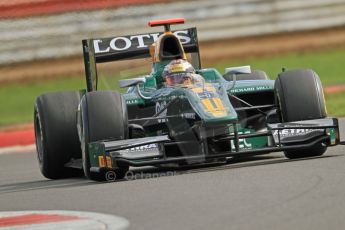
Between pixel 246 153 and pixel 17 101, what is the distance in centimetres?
1271

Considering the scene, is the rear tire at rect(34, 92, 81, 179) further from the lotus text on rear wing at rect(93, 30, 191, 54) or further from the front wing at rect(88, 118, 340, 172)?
the front wing at rect(88, 118, 340, 172)

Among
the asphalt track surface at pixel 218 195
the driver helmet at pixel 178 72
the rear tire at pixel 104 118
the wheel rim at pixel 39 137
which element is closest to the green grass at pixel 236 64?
the wheel rim at pixel 39 137

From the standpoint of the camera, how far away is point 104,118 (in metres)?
11.5

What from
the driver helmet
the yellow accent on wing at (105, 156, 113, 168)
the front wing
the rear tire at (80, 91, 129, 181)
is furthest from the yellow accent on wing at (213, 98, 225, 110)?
the yellow accent on wing at (105, 156, 113, 168)

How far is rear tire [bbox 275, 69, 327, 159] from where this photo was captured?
1191 centimetres

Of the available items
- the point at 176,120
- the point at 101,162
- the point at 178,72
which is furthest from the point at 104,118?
the point at 178,72

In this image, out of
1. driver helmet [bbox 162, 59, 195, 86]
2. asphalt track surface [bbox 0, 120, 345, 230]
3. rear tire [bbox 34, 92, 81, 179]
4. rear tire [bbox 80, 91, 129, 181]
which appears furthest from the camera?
rear tire [bbox 34, 92, 81, 179]

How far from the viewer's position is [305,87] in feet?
39.3

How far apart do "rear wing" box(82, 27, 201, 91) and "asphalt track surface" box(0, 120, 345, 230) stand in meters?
1.46

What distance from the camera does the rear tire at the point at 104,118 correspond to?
11531 mm

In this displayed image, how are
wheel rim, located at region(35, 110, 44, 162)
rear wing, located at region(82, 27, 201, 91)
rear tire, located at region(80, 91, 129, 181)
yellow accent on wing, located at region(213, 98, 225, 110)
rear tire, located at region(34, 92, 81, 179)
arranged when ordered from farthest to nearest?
rear wing, located at region(82, 27, 201, 91)
wheel rim, located at region(35, 110, 44, 162)
rear tire, located at region(34, 92, 81, 179)
rear tire, located at region(80, 91, 129, 181)
yellow accent on wing, located at region(213, 98, 225, 110)

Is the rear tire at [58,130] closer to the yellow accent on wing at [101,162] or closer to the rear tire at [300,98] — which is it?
the yellow accent on wing at [101,162]

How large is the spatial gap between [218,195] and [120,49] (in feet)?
15.4

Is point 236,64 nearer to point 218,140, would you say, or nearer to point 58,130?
point 58,130
